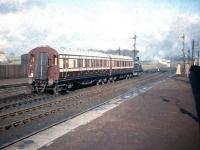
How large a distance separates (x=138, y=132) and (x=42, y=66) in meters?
13.8

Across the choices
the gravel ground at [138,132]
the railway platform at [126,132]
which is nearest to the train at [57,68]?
the railway platform at [126,132]

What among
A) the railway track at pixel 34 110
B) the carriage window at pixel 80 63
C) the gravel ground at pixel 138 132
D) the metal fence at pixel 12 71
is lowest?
the gravel ground at pixel 138 132

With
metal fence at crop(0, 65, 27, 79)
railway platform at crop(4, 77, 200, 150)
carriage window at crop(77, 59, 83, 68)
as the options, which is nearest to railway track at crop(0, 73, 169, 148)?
railway platform at crop(4, 77, 200, 150)

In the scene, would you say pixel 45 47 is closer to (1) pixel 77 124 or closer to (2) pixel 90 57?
(2) pixel 90 57

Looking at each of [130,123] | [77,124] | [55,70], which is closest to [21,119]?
[77,124]

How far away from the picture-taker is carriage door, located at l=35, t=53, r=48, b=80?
79.7 ft

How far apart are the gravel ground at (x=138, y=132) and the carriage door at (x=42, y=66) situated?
8230mm

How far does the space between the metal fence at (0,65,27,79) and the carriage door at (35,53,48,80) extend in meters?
19.0

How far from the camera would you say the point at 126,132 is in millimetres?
12750

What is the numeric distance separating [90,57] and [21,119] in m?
17.1

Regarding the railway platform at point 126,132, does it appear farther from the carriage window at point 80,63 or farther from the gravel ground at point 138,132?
the carriage window at point 80,63

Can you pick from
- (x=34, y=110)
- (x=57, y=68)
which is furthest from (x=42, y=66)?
(x=34, y=110)

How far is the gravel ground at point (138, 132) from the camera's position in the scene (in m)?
10.8

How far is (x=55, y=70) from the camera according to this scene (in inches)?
944
